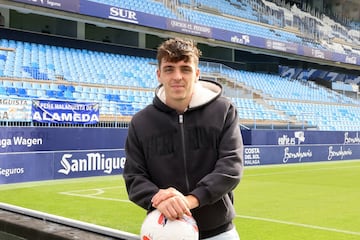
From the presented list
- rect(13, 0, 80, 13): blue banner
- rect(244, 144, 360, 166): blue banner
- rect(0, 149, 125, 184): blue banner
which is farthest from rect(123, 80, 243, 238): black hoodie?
rect(13, 0, 80, 13): blue banner

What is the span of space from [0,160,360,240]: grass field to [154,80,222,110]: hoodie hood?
137 inches

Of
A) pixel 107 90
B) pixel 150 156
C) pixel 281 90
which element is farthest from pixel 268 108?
pixel 150 156

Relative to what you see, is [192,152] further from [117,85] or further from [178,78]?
[117,85]

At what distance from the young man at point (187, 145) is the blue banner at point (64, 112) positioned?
432 inches

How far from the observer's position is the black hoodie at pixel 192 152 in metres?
2.49

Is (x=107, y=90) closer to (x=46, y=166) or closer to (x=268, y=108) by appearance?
(x=46, y=166)

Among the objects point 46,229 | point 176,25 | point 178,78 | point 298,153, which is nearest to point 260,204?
point 46,229

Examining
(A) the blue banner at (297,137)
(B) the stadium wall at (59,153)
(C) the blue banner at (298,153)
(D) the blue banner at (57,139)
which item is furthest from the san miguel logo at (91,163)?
(A) the blue banner at (297,137)

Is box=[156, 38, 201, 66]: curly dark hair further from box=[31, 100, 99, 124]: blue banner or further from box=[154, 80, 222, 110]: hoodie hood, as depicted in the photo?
box=[31, 100, 99, 124]: blue banner

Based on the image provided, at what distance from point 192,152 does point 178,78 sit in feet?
1.23

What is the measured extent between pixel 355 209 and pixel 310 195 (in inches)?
74.8

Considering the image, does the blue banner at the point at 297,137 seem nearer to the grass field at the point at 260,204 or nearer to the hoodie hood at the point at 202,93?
the grass field at the point at 260,204

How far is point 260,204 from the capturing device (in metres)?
8.70

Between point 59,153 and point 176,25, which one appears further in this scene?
point 176,25
